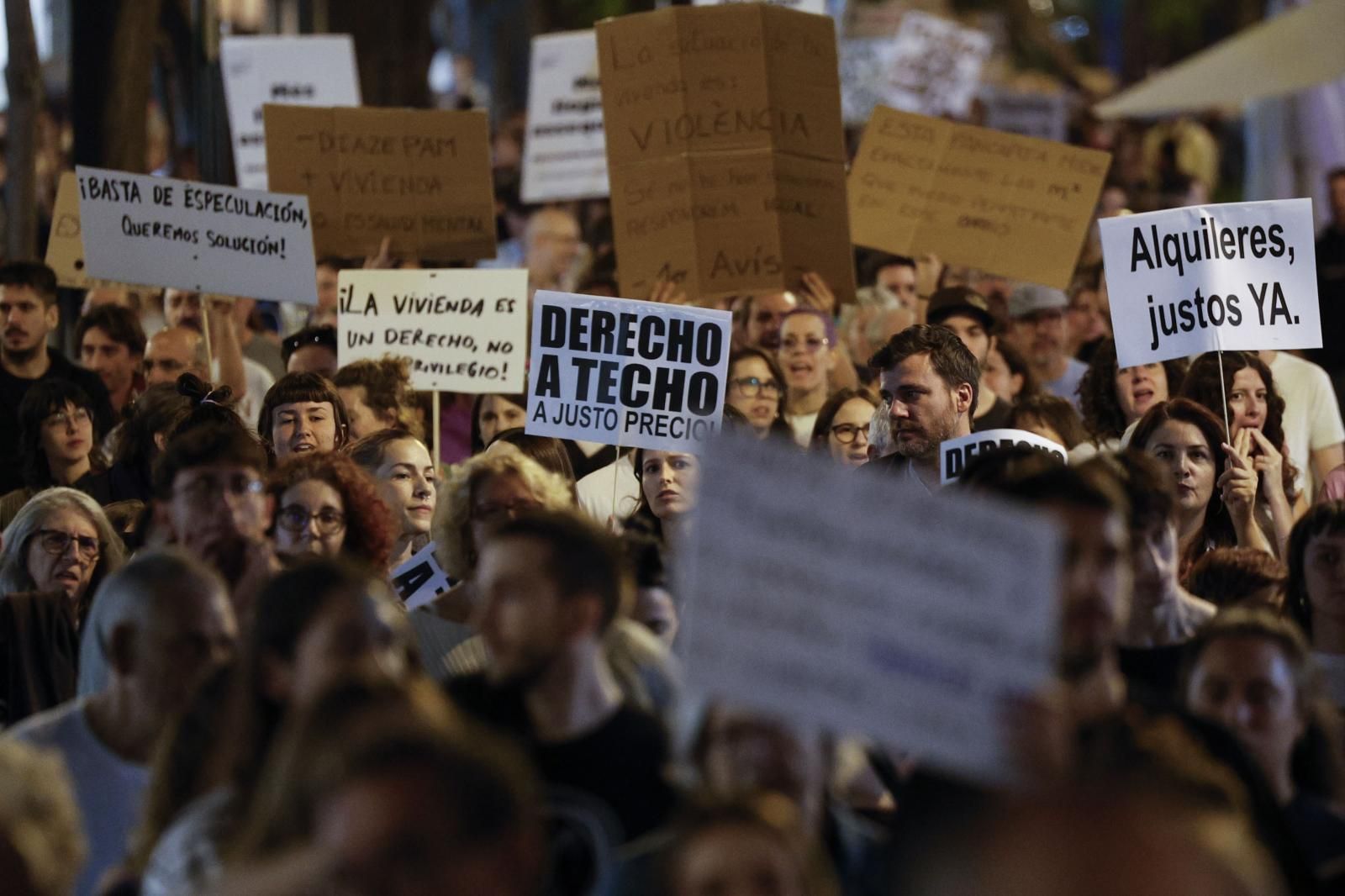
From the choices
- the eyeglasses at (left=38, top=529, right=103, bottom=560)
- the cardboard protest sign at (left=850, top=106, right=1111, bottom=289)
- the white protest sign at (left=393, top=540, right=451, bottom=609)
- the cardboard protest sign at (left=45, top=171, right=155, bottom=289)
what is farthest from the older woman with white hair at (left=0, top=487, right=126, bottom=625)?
the cardboard protest sign at (left=850, top=106, right=1111, bottom=289)

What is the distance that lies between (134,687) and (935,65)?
1458cm

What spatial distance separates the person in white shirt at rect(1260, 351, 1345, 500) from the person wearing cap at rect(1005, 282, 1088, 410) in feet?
5.09

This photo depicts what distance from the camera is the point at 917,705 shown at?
A: 3734 millimetres

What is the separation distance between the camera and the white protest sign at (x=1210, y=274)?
29.3 feet

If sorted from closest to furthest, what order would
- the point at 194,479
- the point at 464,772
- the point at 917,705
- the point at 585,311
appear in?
the point at 464,772
the point at 917,705
the point at 194,479
the point at 585,311

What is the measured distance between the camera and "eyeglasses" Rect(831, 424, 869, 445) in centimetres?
901

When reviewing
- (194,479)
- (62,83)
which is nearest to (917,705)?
(194,479)

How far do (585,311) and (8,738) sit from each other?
414 cm

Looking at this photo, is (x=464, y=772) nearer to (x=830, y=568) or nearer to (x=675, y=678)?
(x=830, y=568)

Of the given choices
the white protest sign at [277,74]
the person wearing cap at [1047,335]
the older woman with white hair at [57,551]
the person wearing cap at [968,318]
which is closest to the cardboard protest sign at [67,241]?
the white protest sign at [277,74]

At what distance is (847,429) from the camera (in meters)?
9.03

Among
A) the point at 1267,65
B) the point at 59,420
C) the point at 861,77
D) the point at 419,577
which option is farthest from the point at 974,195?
the point at 861,77

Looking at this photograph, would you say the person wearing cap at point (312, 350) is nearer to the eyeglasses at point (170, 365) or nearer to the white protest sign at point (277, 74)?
the eyeglasses at point (170, 365)

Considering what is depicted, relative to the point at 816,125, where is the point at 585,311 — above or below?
below
